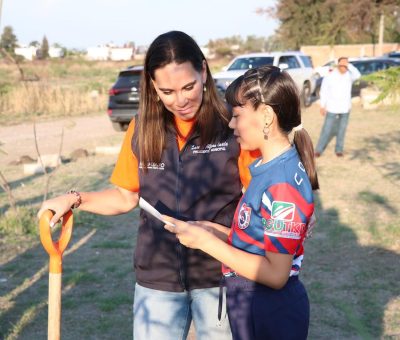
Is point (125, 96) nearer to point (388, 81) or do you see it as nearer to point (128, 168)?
point (388, 81)

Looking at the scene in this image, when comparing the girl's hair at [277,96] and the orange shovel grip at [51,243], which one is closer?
the girl's hair at [277,96]

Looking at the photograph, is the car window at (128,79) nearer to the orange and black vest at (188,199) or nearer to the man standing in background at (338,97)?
the man standing in background at (338,97)

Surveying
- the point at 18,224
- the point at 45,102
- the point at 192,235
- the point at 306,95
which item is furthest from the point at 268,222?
the point at 306,95

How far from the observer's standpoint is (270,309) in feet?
6.81

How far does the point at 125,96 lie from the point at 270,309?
13.8 metres

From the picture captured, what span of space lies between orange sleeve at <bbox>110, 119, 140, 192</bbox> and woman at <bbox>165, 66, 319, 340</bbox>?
46cm

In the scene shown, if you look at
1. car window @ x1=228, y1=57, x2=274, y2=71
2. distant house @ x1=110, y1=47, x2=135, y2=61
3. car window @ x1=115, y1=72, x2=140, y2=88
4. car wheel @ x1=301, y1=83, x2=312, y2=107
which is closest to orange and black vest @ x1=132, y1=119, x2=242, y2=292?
car window @ x1=115, y1=72, x2=140, y2=88

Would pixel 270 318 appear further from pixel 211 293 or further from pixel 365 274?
pixel 365 274

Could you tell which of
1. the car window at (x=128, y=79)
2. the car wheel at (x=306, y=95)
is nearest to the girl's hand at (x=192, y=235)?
the car window at (x=128, y=79)

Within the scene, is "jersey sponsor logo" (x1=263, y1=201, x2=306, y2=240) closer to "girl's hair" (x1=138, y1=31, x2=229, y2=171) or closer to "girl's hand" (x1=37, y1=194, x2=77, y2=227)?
"girl's hair" (x1=138, y1=31, x2=229, y2=171)

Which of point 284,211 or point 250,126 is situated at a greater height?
point 250,126

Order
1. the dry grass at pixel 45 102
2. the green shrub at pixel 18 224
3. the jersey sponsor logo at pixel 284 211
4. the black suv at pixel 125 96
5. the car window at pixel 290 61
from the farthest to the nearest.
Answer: the car window at pixel 290 61, the dry grass at pixel 45 102, the black suv at pixel 125 96, the green shrub at pixel 18 224, the jersey sponsor logo at pixel 284 211

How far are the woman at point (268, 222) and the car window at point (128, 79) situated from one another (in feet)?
44.8

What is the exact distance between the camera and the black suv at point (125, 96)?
15.5m
